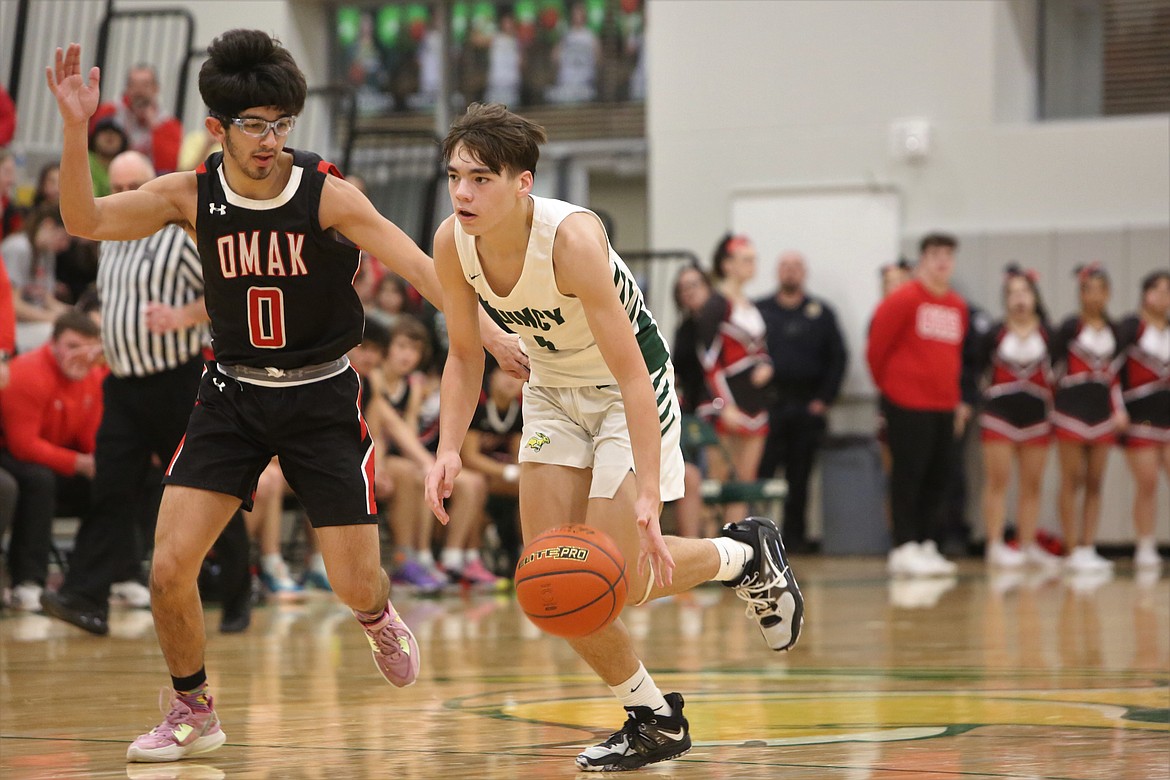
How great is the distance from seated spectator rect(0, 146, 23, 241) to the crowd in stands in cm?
2

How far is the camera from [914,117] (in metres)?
12.2

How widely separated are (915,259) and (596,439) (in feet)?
28.9

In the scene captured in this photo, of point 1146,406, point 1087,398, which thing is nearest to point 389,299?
point 1087,398

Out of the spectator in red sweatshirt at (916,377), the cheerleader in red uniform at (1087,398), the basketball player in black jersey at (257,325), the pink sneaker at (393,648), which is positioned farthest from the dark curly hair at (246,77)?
the cheerleader in red uniform at (1087,398)

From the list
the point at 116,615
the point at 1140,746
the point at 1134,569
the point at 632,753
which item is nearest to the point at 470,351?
the point at 632,753

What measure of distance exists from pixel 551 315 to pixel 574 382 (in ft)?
0.83

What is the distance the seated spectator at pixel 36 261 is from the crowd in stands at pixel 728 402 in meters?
0.02

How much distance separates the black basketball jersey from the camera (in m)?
3.97

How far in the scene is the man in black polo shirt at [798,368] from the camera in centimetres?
1175

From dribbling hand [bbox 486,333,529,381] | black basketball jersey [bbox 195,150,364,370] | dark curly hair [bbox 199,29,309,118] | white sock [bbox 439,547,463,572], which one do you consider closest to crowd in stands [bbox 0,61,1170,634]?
white sock [bbox 439,547,463,572]

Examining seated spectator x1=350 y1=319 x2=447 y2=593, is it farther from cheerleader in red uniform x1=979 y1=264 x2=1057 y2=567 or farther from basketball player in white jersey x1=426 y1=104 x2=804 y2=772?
basketball player in white jersey x1=426 y1=104 x2=804 y2=772

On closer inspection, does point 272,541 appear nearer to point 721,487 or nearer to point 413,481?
point 413,481

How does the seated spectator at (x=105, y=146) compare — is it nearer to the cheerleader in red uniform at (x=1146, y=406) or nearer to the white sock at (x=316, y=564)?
the white sock at (x=316, y=564)

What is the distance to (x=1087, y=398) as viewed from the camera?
10.9m
